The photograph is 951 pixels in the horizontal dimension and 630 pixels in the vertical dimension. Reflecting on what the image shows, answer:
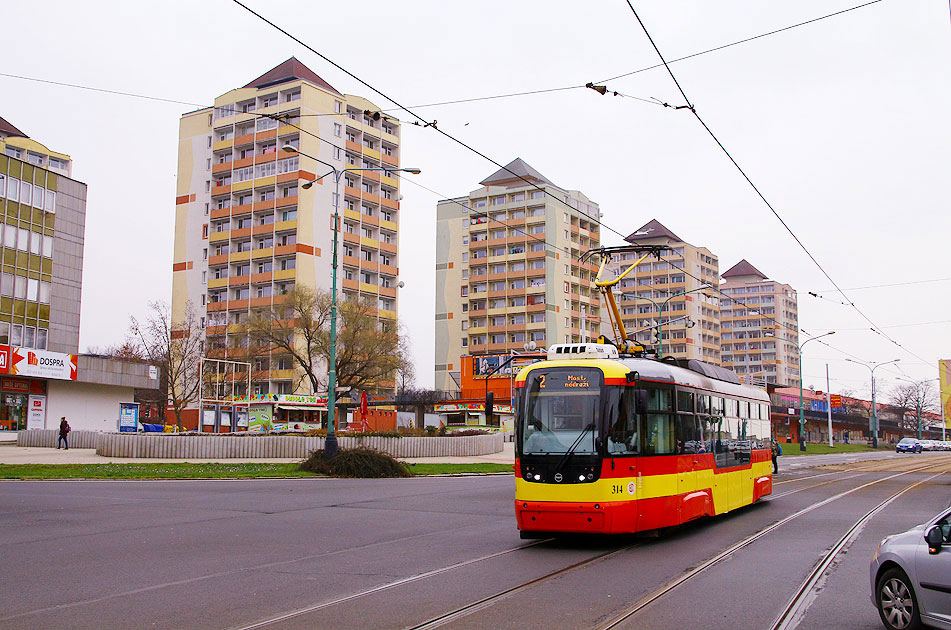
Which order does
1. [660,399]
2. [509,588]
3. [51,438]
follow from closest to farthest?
[509,588] < [660,399] < [51,438]

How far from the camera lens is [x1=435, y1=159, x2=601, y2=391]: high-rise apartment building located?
4040 inches

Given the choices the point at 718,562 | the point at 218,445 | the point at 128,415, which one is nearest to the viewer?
the point at 718,562

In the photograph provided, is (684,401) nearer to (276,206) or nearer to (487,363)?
(487,363)

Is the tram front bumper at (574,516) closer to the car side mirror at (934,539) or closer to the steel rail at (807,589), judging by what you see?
the steel rail at (807,589)

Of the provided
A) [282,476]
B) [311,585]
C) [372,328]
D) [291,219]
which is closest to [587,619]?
[311,585]

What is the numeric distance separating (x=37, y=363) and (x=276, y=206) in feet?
A: 131

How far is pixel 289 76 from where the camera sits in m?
87.1

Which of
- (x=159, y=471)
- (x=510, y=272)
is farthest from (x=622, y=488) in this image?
(x=510, y=272)

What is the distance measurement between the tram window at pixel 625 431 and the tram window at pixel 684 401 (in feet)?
5.41

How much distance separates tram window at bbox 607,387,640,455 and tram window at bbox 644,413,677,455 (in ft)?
0.95

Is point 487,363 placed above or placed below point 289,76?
below

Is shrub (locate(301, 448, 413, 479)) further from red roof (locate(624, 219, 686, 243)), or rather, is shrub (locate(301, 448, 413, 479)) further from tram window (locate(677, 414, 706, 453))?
A: red roof (locate(624, 219, 686, 243))

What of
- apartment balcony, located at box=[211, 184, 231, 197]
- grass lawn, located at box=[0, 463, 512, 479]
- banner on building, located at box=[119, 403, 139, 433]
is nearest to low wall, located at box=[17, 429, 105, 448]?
banner on building, located at box=[119, 403, 139, 433]

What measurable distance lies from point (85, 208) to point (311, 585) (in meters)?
54.7
